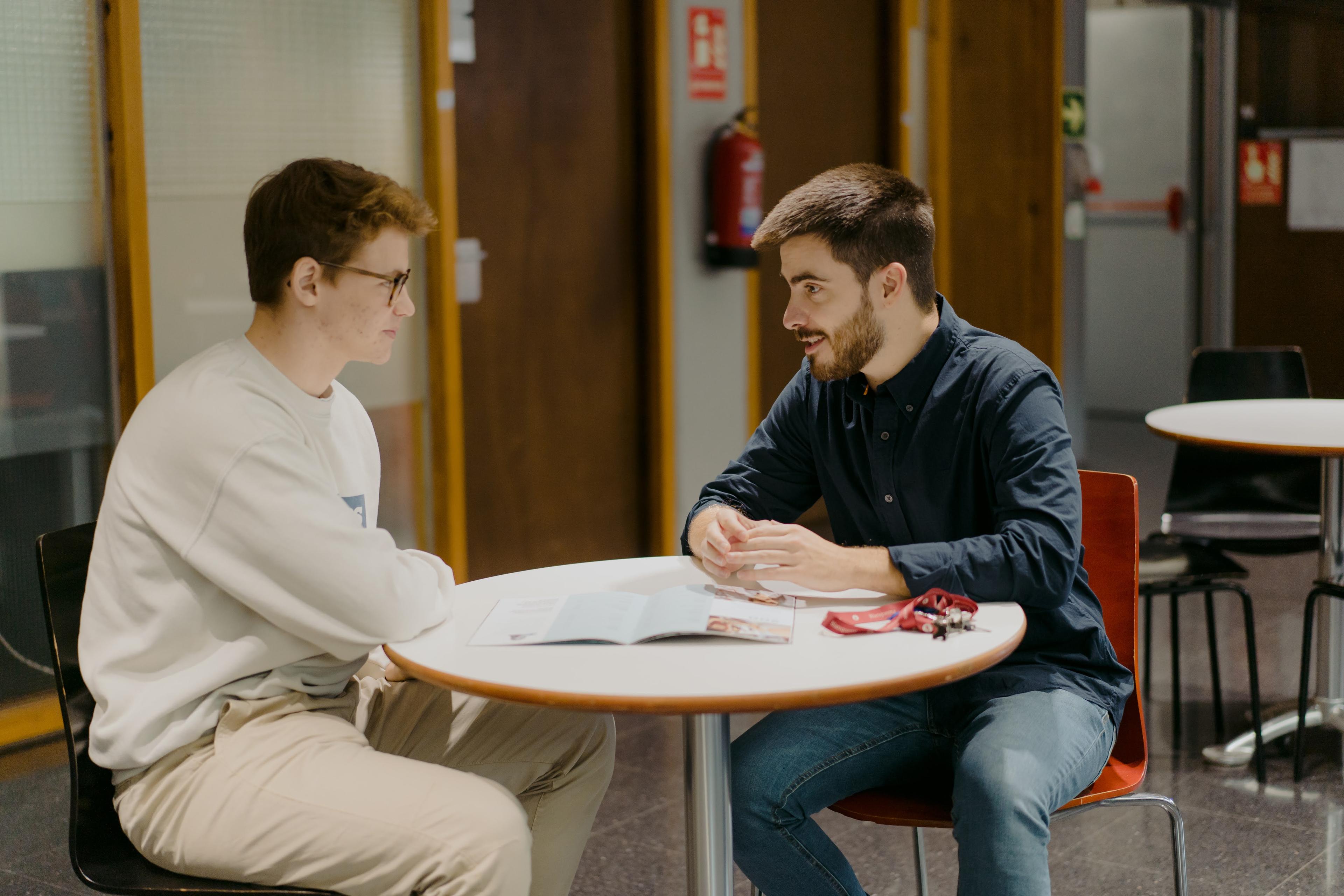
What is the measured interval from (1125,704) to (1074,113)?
5.04m

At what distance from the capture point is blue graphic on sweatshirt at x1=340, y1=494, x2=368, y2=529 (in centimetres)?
195

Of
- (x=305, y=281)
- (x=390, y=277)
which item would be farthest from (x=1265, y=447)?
(x=305, y=281)

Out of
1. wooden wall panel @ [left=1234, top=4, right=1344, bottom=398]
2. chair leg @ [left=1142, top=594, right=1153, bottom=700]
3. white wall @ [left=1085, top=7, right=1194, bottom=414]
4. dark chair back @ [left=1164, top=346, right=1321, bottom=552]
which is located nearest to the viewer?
chair leg @ [left=1142, top=594, right=1153, bottom=700]

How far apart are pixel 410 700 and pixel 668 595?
441 millimetres

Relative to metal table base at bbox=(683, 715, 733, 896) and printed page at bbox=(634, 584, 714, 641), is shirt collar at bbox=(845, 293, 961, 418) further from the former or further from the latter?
metal table base at bbox=(683, 715, 733, 896)

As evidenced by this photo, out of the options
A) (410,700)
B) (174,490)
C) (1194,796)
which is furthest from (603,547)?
(174,490)

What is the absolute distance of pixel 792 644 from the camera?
168 cm

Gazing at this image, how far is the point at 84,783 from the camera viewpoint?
176 centimetres

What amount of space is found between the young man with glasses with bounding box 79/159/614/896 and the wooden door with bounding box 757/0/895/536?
11.0ft

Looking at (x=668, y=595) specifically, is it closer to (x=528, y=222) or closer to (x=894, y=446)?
(x=894, y=446)

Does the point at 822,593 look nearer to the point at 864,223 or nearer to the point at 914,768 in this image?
the point at 914,768

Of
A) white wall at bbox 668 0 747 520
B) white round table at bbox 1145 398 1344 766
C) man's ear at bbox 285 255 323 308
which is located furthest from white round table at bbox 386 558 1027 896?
white wall at bbox 668 0 747 520

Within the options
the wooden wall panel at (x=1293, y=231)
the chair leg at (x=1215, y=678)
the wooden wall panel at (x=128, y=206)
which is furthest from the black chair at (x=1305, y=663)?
the wooden wall panel at (x=1293, y=231)

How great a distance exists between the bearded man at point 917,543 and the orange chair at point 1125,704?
6cm
